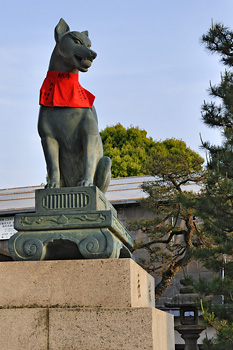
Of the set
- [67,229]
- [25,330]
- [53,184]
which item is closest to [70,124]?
[53,184]

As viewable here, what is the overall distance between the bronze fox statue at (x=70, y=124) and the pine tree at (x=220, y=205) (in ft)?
21.0

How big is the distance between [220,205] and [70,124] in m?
7.46

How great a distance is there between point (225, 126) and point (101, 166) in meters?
8.49

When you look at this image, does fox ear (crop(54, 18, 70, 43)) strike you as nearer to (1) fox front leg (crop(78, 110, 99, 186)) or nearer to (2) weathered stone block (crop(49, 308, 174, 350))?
(1) fox front leg (crop(78, 110, 99, 186))

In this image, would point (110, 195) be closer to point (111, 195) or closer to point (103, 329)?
point (111, 195)

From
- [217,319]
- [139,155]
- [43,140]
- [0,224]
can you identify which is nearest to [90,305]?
[43,140]

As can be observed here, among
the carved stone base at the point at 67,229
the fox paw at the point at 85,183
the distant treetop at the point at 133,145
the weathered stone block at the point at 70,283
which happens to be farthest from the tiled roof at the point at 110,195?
the weathered stone block at the point at 70,283

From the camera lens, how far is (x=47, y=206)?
12.6 ft

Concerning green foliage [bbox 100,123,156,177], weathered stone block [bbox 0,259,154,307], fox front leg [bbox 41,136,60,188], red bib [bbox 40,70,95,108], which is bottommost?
weathered stone block [bbox 0,259,154,307]

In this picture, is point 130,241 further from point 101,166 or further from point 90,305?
point 90,305

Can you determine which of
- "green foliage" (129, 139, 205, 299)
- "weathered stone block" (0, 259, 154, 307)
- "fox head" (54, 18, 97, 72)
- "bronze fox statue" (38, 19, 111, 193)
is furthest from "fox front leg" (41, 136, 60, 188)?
"green foliage" (129, 139, 205, 299)

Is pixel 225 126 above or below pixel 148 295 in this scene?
above

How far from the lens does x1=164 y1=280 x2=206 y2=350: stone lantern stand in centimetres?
1191

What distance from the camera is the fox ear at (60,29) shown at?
4.27 metres
